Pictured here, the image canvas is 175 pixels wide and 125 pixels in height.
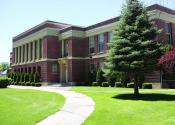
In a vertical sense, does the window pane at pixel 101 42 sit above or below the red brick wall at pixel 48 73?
above

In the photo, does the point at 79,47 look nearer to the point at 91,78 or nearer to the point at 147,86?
the point at 91,78

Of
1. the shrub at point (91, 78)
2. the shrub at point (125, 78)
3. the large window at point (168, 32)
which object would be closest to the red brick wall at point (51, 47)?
the shrub at point (91, 78)

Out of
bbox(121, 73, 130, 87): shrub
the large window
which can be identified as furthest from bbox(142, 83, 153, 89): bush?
the large window

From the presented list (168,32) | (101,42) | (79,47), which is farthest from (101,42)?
(168,32)

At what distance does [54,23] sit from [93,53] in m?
10.7

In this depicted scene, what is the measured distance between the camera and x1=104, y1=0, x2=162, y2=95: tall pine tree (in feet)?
64.0

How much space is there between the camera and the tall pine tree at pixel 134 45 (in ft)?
64.0

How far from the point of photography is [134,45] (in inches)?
792

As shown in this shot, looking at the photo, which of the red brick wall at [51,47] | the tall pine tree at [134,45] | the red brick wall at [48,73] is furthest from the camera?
the red brick wall at [51,47]

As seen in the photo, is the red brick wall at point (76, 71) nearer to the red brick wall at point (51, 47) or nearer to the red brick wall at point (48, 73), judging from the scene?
the red brick wall at point (48, 73)

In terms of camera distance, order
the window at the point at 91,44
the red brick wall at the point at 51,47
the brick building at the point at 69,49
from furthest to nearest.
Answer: the red brick wall at the point at 51,47 < the window at the point at 91,44 < the brick building at the point at 69,49

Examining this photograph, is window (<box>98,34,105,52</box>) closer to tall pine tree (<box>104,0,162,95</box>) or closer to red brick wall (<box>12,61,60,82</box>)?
red brick wall (<box>12,61,60,82</box>)

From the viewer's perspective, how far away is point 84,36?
44.1 metres

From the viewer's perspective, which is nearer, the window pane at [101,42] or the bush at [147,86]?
the bush at [147,86]
